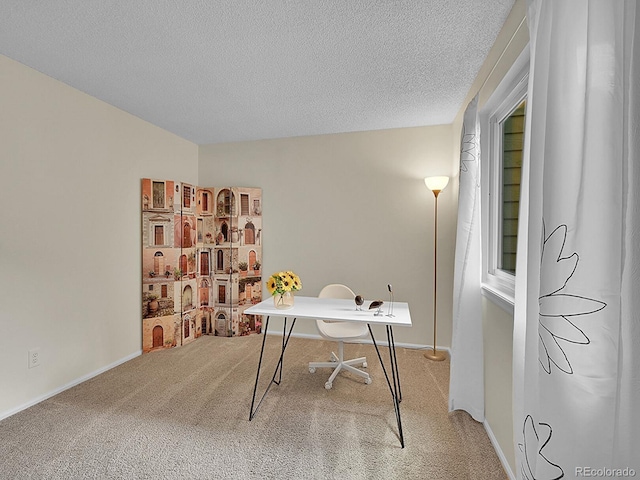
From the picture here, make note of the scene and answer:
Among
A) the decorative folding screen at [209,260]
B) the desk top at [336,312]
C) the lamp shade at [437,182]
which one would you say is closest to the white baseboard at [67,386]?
the decorative folding screen at [209,260]

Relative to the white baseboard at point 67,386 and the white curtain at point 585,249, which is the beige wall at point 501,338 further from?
the white baseboard at point 67,386

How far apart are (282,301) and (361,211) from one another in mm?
1858

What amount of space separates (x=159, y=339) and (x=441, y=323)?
3.19 m

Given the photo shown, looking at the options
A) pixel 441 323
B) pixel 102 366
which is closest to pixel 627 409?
pixel 441 323

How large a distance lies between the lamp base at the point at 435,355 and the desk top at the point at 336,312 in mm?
1215

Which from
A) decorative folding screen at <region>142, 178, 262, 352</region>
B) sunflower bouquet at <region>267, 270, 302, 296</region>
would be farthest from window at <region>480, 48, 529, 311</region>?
decorative folding screen at <region>142, 178, 262, 352</region>

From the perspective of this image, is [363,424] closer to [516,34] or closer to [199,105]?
[516,34]

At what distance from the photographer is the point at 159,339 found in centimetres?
358

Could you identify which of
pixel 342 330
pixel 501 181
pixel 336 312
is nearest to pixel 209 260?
pixel 342 330

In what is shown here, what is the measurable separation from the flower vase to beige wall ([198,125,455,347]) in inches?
62.8

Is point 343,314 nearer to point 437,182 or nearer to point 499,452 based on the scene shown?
point 499,452

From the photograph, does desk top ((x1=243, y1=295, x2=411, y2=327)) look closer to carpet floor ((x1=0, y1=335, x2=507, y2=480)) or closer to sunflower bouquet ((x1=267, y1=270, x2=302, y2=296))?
sunflower bouquet ((x1=267, y1=270, x2=302, y2=296))

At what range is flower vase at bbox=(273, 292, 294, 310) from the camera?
243cm

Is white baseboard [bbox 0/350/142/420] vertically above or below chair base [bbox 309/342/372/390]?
below
